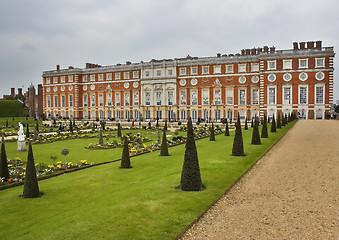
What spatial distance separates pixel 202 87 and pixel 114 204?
42090 mm

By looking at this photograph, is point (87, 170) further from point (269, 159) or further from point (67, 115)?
point (67, 115)

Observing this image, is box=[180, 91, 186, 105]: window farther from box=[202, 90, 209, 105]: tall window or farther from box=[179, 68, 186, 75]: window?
box=[202, 90, 209, 105]: tall window

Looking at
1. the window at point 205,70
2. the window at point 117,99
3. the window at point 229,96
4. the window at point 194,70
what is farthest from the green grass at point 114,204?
the window at point 117,99

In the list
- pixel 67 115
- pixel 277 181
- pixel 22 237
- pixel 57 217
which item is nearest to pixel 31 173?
pixel 57 217

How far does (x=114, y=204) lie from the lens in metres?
7.25

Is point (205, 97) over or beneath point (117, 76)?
beneath

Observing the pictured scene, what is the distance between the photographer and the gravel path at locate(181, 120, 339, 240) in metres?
5.67

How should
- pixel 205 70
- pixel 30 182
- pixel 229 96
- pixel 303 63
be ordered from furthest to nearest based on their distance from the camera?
pixel 205 70 < pixel 229 96 < pixel 303 63 < pixel 30 182

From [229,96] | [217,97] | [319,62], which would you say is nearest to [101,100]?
[217,97]

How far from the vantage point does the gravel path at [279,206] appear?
5.67 meters

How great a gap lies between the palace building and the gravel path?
32672 millimetres

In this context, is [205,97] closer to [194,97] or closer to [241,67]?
[194,97]

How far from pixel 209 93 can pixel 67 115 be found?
28.0 m

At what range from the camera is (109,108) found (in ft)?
181
